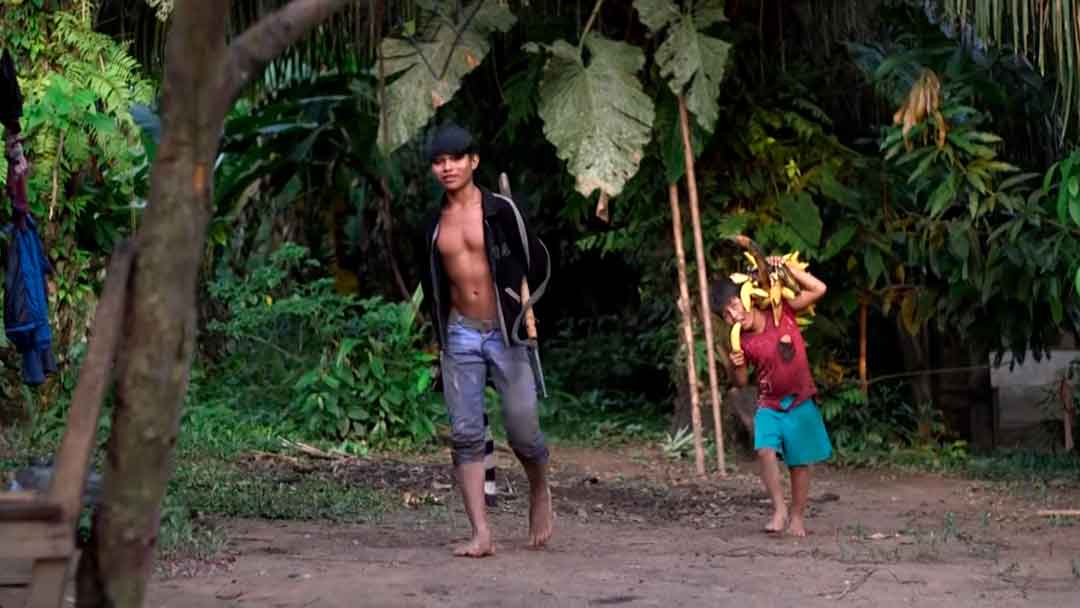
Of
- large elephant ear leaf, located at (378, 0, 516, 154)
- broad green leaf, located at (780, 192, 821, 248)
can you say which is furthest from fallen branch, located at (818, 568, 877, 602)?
broad green leaf, located at (780, 192, 821, 248)

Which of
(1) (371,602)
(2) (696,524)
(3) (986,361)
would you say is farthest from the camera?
(3) (986,361)

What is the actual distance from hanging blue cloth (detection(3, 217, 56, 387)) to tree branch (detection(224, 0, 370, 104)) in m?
3.01

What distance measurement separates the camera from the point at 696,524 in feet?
25.6

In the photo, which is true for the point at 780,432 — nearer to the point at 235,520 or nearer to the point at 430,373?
the point at 235,520

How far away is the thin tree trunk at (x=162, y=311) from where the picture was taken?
3.62 m

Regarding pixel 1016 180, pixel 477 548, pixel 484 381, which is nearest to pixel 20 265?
pixel 484 381

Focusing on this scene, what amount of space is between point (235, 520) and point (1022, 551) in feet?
10.4

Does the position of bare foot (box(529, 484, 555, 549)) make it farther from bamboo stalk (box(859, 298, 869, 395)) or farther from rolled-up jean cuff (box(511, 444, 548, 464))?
bamboo stalk (box(859, 298, 869, 395))

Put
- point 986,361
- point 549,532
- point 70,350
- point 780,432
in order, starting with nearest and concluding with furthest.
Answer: point 549,532 → point 780,432 → point 70,350 → point 986,361

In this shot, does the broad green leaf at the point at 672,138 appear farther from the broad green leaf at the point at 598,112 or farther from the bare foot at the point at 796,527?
the bare foot at the point at 796,527

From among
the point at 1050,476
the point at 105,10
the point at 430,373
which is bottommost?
the point at 1050,476

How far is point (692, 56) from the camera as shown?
909 centimetres

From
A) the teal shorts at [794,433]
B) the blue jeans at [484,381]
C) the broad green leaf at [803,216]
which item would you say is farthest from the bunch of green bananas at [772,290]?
the broad green leaf at [803,216]

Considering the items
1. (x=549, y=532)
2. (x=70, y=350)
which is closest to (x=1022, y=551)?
(x=549, y=532)
